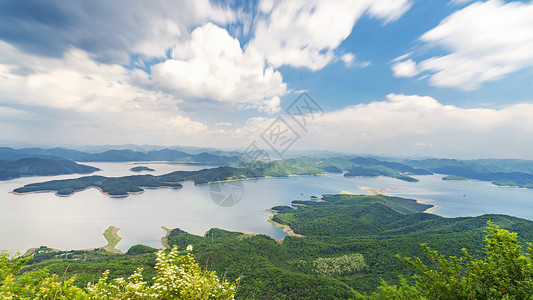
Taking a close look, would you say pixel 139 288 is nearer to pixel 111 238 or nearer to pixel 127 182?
pixel 111 238

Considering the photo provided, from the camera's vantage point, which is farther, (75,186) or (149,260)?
(75,186)

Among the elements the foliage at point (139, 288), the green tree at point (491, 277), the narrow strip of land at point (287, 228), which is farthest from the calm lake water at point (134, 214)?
the green tree at point (491, 277)

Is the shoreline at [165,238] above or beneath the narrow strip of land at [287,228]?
above

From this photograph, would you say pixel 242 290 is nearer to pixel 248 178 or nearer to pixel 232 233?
pixel 232 233

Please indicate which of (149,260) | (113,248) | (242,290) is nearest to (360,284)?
(242,290)

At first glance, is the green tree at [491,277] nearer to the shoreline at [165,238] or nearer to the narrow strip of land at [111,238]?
the shoreline at [165,238]

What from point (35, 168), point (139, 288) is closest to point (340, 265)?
point (139, 288)

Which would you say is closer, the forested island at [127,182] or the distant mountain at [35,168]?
the forested island at [127,182]
